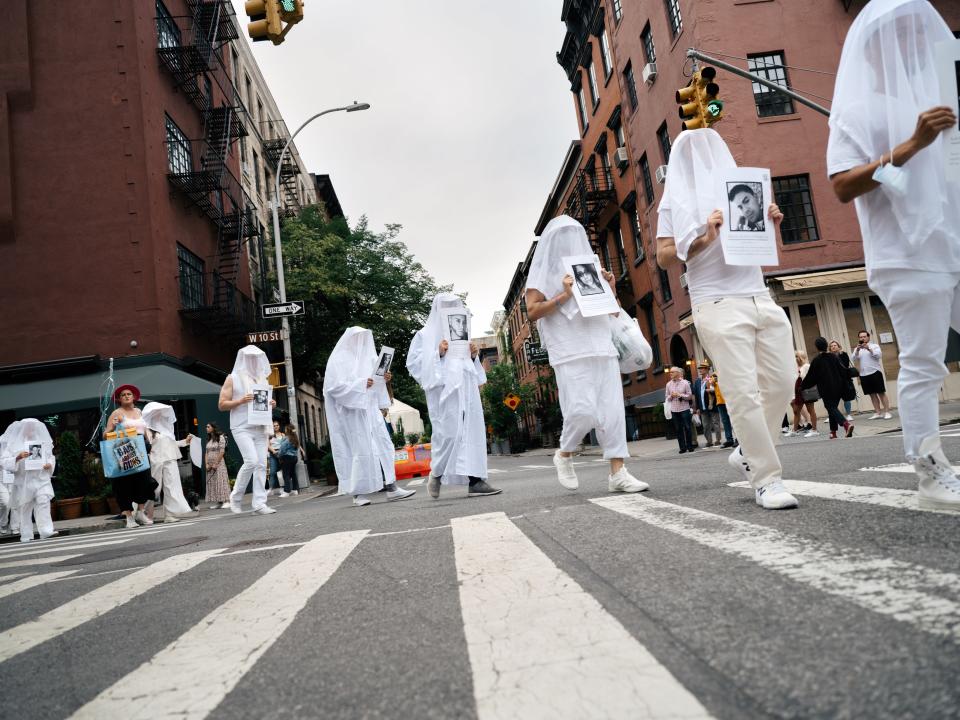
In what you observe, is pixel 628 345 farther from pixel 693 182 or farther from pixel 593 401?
pixel 693 182

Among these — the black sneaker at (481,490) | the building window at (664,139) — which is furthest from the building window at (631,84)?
the black sneaker at (481,490)

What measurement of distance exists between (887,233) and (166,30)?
24.8m

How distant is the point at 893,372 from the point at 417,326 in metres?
17.3

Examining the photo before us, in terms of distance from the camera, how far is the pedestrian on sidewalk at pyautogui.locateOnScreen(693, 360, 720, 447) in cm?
1559

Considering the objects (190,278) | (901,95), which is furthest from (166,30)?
(901,95)

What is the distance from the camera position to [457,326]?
8.48 m

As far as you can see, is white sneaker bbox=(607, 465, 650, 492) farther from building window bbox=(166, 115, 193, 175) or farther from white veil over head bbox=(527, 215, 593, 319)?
building window bbox=(166, 115, 193, 175)

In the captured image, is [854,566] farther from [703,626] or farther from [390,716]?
[390,716]

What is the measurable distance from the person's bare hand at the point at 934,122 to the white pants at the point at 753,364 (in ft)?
3.78

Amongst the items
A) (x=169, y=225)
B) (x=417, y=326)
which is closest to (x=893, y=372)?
(x=417, y=326)

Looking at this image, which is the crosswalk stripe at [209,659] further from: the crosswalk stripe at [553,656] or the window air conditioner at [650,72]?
the window air conditioner at [650,72]

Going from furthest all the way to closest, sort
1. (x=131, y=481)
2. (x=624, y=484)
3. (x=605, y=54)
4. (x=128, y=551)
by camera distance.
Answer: (x=605, y=54) → (x=131, y=481) → (x=128, y=551) → (x=624, y=484)

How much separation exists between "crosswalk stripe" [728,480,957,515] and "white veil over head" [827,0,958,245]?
1.22m

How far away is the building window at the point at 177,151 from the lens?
2180 centimetres
